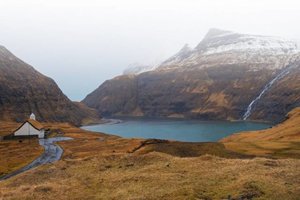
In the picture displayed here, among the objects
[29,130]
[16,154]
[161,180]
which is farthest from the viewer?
[29,130]

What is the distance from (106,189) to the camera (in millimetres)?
36062

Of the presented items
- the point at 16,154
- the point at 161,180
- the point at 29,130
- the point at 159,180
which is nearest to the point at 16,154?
the point at 16,154

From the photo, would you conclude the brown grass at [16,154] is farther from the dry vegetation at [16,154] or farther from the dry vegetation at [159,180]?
the dry vegetation at [159,180]

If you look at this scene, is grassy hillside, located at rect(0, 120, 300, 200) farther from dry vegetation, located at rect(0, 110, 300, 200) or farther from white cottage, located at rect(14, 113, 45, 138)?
white cottage, located at rect(14, 113, 45, 138)

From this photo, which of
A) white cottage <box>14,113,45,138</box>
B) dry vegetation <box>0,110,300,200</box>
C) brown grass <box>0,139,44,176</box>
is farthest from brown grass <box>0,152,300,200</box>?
white cottage <box>14,113,45,138</box>

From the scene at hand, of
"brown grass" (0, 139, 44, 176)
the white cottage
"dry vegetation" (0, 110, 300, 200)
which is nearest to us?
"dry vegetation" (0, 110, 300, 200)

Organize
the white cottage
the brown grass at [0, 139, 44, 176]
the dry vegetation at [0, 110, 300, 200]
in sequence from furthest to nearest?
the white cottage → the brown grass at [0, 139, 44, 176] → the dry vegetation at [0, 110, 300, 200]

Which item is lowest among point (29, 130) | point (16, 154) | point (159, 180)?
point (159, 180)

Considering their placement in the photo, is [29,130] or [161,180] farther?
[29,130]

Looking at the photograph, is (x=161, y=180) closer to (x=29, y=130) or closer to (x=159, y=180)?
(x=159, y=180)

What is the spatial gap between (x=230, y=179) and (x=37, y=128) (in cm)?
10577

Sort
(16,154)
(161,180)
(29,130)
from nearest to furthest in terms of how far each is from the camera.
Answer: (161,180) → (16,154) → (29,130)

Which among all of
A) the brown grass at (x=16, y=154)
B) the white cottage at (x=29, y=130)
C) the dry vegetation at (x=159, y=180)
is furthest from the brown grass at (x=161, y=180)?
the white cottage at (x=29, y=130)

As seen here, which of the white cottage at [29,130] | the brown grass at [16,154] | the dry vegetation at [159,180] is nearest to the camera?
the dry vegetation at [159,180]
